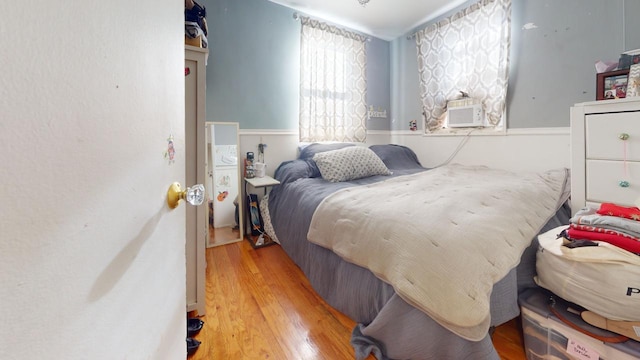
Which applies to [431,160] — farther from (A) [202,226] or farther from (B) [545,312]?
(A) [202,226]

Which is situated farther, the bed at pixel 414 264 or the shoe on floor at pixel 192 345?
the shoe on floor at pixel 192 345

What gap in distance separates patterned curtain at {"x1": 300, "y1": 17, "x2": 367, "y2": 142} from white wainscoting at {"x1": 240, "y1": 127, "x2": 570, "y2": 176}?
33cm

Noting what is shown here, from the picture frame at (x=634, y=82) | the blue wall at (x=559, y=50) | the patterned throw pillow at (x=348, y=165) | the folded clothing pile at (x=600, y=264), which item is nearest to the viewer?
the folded clothing pile at (x=600, y=264)

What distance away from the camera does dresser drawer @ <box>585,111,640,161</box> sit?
1170 millimetres

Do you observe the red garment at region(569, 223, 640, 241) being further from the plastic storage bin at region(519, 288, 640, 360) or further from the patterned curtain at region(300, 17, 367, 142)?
the patterned curtain at region(300, 17, 367, 142)

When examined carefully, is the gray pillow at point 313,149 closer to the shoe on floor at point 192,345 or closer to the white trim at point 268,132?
the white trim at point 268,132

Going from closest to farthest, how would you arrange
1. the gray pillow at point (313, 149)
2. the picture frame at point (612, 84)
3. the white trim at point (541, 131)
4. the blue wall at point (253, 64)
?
the picture frame at point (612, 84) < the white trim at point (541, 131) < the blue wall at point (253, 64) < the gray pillow at point (313, 149)

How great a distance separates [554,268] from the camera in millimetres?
943

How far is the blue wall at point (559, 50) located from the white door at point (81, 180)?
109 inches

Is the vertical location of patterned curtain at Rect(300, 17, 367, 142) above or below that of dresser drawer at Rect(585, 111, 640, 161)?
above

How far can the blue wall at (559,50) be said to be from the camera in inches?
70.4

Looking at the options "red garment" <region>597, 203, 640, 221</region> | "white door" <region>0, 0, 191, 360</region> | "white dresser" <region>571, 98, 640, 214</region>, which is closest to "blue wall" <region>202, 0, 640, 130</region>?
"white dresser" <region>571, 98, 640, 214</region>

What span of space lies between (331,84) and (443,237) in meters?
2.39

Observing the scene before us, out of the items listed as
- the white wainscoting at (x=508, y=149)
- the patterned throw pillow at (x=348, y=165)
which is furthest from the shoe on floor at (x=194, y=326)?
the white wainscoting at (x=508, y=149)
